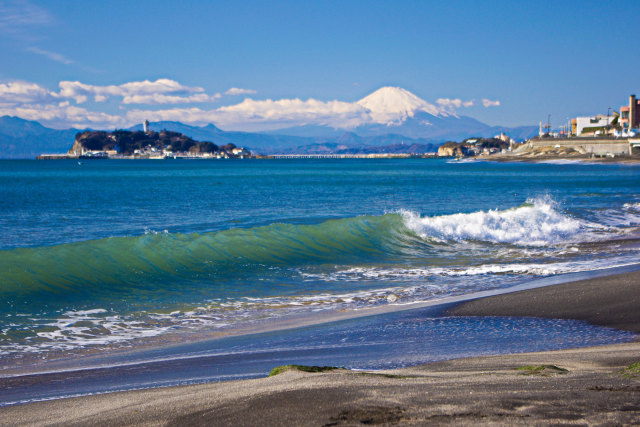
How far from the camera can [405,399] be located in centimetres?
433

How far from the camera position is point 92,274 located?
48.1 ft

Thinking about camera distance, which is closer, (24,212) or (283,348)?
(283,348)

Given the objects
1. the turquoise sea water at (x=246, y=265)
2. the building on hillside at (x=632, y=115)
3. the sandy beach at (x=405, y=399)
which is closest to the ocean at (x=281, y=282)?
the turquoise sea water at (x=246, y=265)

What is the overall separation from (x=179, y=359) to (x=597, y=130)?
17235cm

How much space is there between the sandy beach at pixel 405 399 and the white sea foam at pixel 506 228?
15577 mm

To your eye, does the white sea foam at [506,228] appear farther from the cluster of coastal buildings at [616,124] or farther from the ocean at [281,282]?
the cluster of coastal buildings at [616,124]

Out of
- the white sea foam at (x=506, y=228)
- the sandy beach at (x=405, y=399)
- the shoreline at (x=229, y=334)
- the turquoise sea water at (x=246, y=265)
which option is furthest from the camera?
the white sea foam at (x=506, y=228)

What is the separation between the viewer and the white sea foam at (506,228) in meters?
21.6

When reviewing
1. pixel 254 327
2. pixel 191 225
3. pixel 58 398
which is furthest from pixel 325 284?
pixel 191 225

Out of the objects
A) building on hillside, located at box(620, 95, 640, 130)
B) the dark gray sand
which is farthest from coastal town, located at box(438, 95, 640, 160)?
the dark gray sand

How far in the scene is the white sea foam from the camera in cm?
2156

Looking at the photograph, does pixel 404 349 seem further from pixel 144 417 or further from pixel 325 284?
pixel 325 284

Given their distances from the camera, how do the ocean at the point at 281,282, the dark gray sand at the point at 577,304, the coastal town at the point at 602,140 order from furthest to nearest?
the coastal town at the point at 602,140 → the dark gray sand at the point at 577,304 → the ocean at the point at 281,282

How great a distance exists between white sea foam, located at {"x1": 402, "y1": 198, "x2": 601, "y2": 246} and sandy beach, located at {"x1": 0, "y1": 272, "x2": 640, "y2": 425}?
15.6 metres
